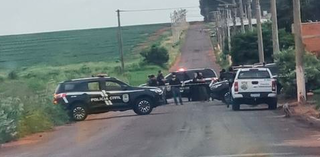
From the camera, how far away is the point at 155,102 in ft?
135

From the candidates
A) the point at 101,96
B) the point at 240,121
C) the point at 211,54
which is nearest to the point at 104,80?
the point at 101,96

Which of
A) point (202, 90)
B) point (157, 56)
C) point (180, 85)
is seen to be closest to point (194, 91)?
point (202, 90)

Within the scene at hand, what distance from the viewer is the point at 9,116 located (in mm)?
33344

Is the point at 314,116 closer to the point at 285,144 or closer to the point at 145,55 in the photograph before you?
the point at 285,144

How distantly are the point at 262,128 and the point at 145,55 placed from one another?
80.2 metres

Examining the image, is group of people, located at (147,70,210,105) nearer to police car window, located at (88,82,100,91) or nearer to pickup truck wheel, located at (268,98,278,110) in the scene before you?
police car window, located at (88,82,100,91)

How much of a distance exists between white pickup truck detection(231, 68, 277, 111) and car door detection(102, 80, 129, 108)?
470cm

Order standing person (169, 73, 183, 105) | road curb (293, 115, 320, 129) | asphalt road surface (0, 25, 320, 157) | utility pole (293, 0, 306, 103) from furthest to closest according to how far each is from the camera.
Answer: standing person (169, 73, 183, 105) < utility pole (293, 0, 306, 103) < road curb (293, 115, 320, 129) < asphalt road surface (0, 25, 320, 157)

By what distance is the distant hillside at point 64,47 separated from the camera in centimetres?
10731

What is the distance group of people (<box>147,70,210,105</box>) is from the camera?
4972 centimetres

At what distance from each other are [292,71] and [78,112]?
33.2ft

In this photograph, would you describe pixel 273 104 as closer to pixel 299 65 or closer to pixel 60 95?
pixel 299 65

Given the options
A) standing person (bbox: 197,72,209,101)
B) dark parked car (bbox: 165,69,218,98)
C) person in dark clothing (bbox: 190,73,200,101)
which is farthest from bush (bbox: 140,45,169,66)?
standing person (bbox: 197,72,209,101)

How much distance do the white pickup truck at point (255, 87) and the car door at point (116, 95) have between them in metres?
4.70
